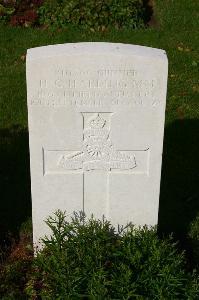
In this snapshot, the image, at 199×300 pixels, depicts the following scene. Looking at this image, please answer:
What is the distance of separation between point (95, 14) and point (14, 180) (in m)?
4.34

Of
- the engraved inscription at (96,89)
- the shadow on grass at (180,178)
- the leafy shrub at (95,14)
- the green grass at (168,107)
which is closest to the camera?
the engraved inscription at (96,89)

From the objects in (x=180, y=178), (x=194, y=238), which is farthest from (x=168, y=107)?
(x=194, y=238)

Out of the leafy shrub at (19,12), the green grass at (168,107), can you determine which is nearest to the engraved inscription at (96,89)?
the green grass at (168,107)

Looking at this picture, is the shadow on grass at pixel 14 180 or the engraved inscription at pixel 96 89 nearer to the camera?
the engraved inscription at pixel 96 89

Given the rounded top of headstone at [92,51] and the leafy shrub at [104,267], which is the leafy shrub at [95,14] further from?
the leafy shrub at [104,267]

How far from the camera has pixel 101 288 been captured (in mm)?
3725

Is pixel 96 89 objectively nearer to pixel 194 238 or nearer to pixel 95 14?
pixel 194 238

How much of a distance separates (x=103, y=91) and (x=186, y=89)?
389 cm

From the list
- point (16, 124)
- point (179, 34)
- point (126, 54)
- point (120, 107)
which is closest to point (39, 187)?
point (120, 107)

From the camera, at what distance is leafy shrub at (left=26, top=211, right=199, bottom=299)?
3.81m

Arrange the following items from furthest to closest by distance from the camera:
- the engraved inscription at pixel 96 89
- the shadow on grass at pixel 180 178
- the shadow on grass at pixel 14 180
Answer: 1. the shadow on grass at pixel 180 178
2. the shadow on grass at pixel 14 180
3. the engraved inscription at pixel 96 89

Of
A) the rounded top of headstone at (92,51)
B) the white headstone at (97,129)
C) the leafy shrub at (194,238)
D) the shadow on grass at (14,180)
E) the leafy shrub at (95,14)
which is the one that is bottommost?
the leafy shrub at (194,238)

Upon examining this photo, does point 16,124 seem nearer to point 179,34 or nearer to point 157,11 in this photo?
point 179,34

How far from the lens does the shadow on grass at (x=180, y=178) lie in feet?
17.7
